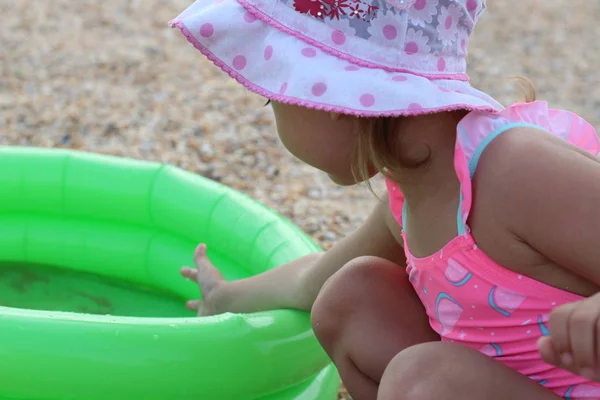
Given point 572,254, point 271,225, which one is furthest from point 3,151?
point 572,254

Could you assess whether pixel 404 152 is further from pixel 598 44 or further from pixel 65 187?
pixel 598 44

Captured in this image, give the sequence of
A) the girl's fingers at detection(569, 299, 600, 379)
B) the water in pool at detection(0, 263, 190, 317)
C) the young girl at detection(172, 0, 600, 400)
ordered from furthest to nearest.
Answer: the water in pool at detection(0, 263, 190, 317) → the young girl at detection(172, 0, 600, 400) → the girl's fingers at detection(569, 299, 600, 379)

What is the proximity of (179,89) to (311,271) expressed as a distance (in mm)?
2152

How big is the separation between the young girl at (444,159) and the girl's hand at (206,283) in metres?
0.59

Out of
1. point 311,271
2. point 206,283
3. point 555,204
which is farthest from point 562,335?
point 206,283

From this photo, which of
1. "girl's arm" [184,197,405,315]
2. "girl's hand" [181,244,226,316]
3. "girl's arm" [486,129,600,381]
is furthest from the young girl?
"girl's hand" [181,244,226,316]

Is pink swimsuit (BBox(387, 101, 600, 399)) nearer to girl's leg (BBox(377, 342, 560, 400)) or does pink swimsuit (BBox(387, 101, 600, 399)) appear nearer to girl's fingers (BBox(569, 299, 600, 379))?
girl's leg (BBox(377, 342, 560, 400))

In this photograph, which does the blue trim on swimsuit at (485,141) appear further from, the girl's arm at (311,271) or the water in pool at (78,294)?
the water in pool at (78,294)

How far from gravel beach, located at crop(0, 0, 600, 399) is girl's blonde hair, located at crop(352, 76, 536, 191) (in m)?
1.27

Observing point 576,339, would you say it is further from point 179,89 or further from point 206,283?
point 179,89

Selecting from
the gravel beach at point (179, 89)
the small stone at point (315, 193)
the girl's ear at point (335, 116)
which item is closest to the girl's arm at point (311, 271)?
the girl's ear at point (335, 116)

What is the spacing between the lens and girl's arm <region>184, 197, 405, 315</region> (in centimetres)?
173

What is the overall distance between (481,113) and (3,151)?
4.86ft

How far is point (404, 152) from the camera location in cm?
133
